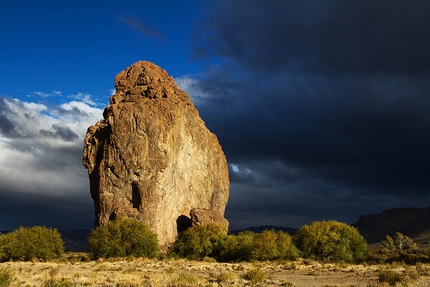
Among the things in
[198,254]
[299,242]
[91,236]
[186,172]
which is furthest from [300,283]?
[186,172]

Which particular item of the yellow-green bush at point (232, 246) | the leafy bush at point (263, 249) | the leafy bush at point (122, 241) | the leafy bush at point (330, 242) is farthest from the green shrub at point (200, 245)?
the leafy bush at point (330, 242)

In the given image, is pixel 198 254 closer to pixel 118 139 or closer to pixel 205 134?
pixel 118 139

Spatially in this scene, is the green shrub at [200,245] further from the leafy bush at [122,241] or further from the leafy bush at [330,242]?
the leafy bush at [330,242]

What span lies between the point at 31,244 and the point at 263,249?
30.8 m

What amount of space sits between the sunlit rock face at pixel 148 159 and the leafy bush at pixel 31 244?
943 centimetres

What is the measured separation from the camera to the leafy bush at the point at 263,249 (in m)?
53.4

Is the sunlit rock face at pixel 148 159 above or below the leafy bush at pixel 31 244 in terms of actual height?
above

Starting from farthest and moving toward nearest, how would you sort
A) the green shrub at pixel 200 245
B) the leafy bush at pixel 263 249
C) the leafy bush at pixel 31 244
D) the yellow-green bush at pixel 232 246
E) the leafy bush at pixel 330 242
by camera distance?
the green shrub at pixel 200 245, the leafy bush at pixel 31 244, the leafy bush at pixel 330 242, the yellow-green bush at pixel 232 246, the leafy bush at pixel 263 249

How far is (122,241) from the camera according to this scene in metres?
59.2

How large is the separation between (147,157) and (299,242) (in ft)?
92.9

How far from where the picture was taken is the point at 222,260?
5994 centimetres

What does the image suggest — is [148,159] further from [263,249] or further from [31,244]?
[263,249]

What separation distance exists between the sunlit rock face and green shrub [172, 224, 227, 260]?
8614 millimetres

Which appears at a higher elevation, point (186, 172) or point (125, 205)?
point (186, 172)
